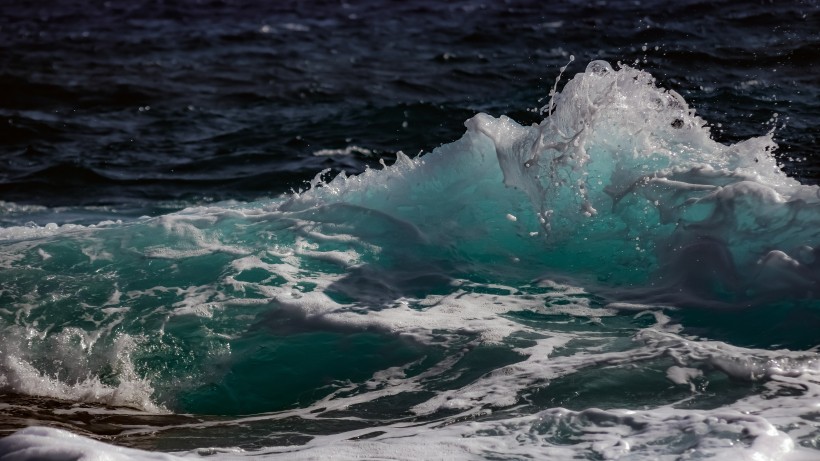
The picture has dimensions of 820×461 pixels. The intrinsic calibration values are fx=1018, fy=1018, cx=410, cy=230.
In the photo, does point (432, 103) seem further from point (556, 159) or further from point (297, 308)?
point (297, 308)

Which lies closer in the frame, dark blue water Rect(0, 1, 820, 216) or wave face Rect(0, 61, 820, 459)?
wave face Rect(0, 61, 820, 459)

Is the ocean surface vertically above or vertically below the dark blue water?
below

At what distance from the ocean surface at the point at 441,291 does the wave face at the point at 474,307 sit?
16mm

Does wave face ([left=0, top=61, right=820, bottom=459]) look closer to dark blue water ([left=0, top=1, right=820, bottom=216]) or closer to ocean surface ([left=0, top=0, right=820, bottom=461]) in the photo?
ocean surface ([left=0, top=0, right=820, bottom=461])

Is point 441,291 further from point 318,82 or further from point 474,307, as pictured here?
point 318,82

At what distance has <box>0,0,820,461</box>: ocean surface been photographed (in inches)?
158

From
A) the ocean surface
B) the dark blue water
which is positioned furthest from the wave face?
the dark blue water

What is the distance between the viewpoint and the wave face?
157 inches

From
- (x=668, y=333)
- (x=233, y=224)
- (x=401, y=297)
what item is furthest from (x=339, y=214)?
(x=668, y=333)

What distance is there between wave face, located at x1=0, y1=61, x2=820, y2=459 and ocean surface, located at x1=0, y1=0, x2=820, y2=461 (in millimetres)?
16

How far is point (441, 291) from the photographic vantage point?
18.7ft

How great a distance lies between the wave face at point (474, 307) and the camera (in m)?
3.98

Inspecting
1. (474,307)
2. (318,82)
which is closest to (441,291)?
(474,307)

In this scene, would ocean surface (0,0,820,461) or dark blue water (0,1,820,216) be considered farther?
dark blue water (0,1,820,216)
